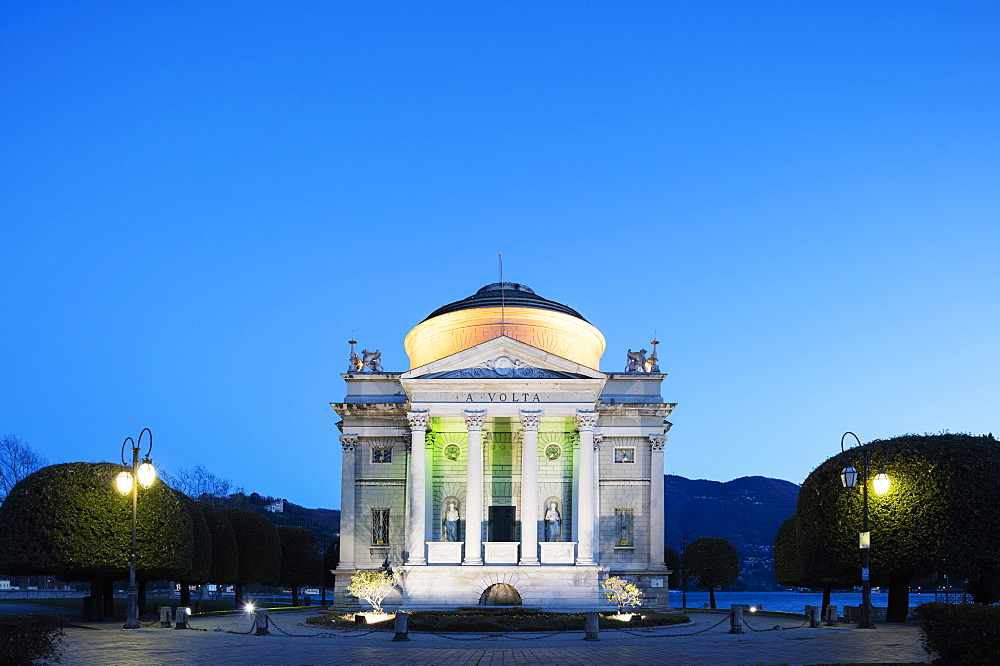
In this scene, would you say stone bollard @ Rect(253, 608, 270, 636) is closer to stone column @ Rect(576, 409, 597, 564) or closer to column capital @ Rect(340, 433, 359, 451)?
stone column @ Rect(576, 409, 597, 564)

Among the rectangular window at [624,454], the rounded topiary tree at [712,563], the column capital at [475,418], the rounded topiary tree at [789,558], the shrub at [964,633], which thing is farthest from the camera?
the rounded topiary tree at [712,563]

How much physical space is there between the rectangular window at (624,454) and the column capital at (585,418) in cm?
699

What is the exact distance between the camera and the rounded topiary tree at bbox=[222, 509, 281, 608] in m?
58.9

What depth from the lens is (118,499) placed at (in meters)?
39.3

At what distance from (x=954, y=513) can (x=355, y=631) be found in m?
24.2

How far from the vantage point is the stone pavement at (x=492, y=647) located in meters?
22.4

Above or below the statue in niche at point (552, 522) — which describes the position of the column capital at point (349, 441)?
above

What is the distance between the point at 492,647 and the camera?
92.2 ft

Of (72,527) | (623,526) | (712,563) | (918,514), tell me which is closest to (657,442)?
(623,526)

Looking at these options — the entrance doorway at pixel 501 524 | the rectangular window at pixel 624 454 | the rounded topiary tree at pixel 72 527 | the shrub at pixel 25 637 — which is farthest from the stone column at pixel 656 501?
the shrub at pixel 25 637

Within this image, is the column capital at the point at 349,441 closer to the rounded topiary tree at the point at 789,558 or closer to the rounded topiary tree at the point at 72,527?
the rounded topiary tree at the point at 72,527

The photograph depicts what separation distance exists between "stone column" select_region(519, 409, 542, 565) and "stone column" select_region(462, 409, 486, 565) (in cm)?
219

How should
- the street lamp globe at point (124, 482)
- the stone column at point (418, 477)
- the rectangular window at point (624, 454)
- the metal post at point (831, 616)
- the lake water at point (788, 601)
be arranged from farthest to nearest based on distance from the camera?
1. the lake water at point (788, 601)
2. the rectangular window at point (624, 454)
3. the stone column at point (418, 477)
4. the metal post at point (831, 616)
5. the street lamp globe at point (124, 482)

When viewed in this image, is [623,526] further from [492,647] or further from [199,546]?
[492,647]
